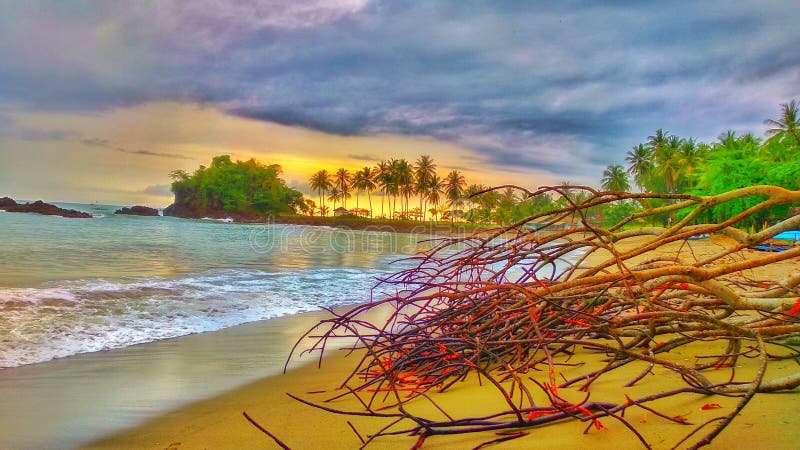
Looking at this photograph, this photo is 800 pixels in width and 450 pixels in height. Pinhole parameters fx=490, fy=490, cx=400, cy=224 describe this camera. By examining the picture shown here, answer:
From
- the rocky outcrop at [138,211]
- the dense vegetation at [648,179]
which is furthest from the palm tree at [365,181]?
the rocky outcrop at [138,211]

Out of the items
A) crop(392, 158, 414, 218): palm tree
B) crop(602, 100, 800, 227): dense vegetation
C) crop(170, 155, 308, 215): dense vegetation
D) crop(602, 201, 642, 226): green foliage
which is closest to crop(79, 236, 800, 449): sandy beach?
crop(602, 100, 800, 227): dense vegetation

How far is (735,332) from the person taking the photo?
245cm

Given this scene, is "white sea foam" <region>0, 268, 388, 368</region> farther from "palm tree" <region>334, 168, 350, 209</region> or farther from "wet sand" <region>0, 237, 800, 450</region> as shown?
"palm tree" <region>334, 168, 350, 209</region>

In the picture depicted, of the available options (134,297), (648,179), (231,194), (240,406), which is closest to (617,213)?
(648,179)

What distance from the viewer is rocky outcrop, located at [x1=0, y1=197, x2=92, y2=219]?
2215 inches

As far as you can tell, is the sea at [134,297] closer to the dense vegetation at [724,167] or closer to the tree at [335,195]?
the dense vegetation at [724,167]

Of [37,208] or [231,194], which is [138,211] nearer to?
[231,194]

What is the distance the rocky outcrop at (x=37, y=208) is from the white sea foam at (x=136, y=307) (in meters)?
55.6

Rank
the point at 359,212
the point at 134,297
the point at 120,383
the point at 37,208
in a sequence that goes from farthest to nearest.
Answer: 1. the point at 359,212
2. the point at 37,208
3. the point at 134,297
4. the point at 120,383

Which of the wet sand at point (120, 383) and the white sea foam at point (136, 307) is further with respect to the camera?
the white sea foam at point (136, 307)

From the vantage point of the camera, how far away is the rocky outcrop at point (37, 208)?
56250 millimetres

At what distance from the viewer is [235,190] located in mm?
109062

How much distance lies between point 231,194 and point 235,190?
138 centimetres

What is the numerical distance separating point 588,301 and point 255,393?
8.96ft
